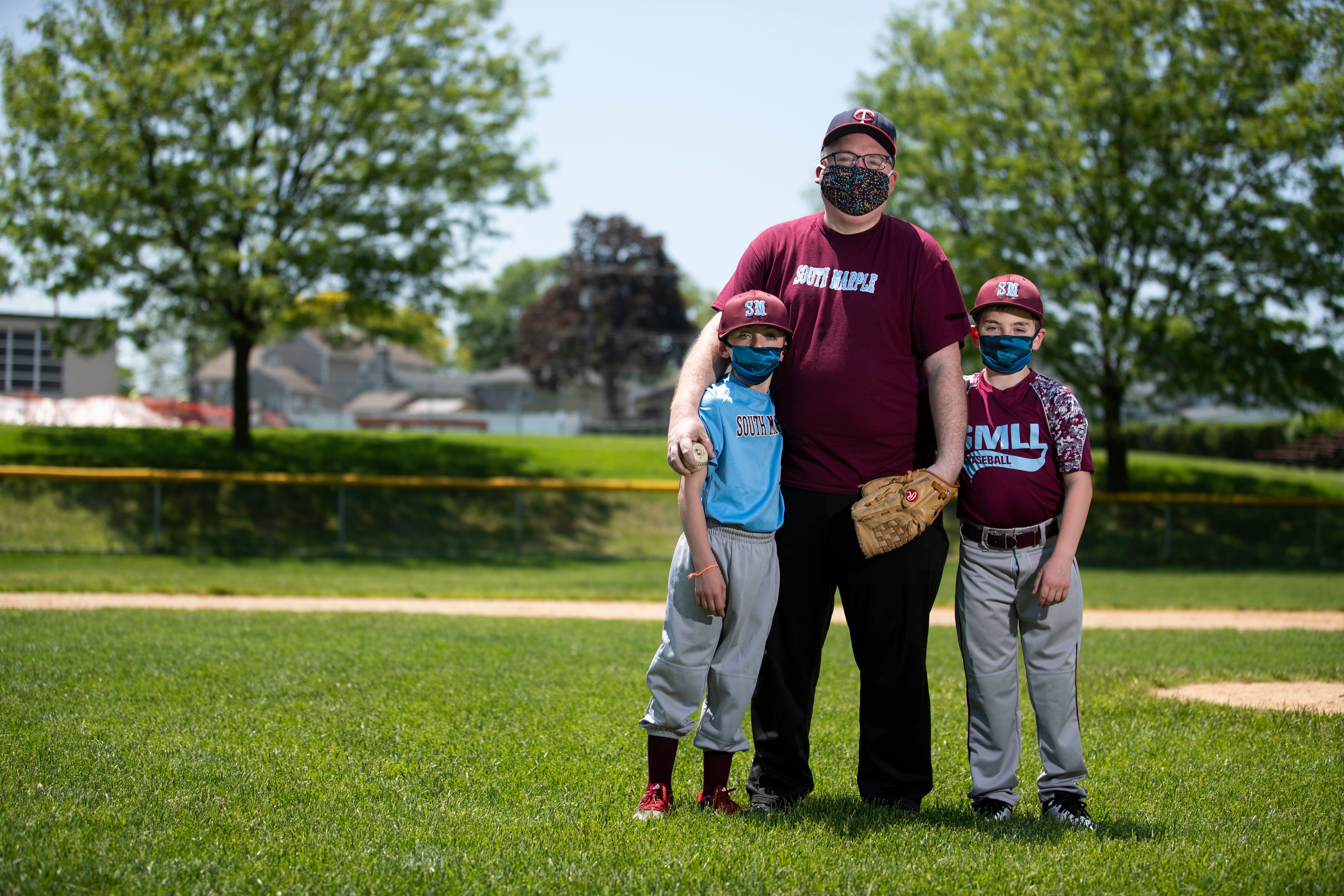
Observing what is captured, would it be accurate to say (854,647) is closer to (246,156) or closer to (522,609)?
(522,609)

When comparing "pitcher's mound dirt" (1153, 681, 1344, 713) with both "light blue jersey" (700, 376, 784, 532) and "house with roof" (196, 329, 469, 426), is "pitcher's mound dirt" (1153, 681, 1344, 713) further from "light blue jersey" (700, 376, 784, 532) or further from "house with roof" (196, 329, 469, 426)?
"house with roof" (196, 329, 469, 426)

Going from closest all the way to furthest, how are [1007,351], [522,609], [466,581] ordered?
[1007,351]
[522,609]
[466,581]

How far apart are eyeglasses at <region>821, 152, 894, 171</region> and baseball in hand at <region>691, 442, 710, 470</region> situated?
1166mm

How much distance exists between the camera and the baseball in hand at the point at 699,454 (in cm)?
328

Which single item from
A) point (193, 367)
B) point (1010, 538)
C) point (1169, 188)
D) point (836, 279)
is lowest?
point (1010, 538)

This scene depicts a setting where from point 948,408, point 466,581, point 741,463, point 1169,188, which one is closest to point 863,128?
point 948,408

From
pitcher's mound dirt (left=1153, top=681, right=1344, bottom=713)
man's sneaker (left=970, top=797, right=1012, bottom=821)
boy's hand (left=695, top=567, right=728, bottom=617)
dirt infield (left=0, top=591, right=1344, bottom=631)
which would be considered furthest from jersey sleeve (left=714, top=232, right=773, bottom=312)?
dirt infield (left=0, top=591, right=1344, bottom=631)

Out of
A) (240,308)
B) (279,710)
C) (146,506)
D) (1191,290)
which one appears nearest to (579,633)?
(279,710)

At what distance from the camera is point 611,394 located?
57.8 metres

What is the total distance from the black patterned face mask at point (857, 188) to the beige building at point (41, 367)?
3199 centimetres

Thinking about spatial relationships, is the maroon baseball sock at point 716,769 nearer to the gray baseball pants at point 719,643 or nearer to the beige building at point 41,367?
the gray baseball pants at point 719,643

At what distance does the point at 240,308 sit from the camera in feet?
60.5

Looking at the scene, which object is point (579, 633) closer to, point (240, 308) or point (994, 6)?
point (240, 308)

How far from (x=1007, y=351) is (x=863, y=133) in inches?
37.0
